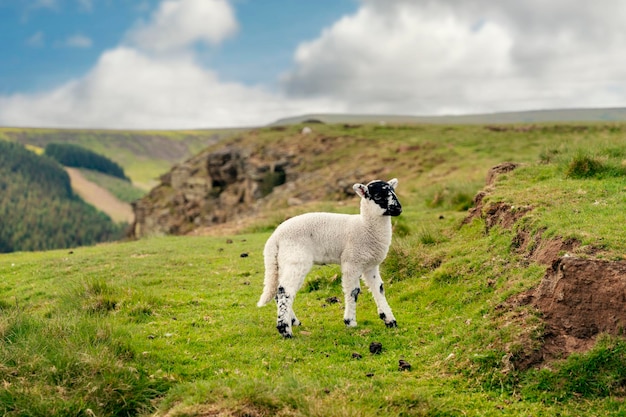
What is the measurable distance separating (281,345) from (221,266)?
25.3 ft

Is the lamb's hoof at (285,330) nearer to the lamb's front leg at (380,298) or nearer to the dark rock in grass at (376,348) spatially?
the dark rock in grass at (376,348)

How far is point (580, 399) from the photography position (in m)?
6.06

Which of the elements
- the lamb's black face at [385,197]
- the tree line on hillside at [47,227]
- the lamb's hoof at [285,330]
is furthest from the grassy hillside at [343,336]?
the tree line on hillside at [47,227]

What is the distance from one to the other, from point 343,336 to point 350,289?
2.67 feet

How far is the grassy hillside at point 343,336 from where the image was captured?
6105 mm

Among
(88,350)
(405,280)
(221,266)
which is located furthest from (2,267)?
(405,280)

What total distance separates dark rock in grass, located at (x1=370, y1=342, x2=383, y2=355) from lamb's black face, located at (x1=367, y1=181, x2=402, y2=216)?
2.17 m

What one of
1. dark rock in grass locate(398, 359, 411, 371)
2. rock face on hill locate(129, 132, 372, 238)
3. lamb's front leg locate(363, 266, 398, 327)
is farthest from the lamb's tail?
rock face on hill locate(129, 132, 372, 238)

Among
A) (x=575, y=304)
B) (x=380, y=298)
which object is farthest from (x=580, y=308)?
(x=380, y=298)

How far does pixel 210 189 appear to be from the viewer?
206 feet

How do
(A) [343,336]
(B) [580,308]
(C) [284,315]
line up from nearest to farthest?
(B) [580,308] < (C) [284,315] < (A) [343,336]

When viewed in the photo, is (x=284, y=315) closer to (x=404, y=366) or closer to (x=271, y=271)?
(x=271, y=271)

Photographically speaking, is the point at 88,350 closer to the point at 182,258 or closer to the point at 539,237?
A: the point at 539,237

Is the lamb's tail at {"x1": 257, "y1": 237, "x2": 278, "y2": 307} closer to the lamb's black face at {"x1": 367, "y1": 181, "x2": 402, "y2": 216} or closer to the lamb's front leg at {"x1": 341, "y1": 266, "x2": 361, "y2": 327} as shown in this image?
the lamb's front leg at {"x1": 341, "y1": 266, "x2": 361, "y2": 327}
